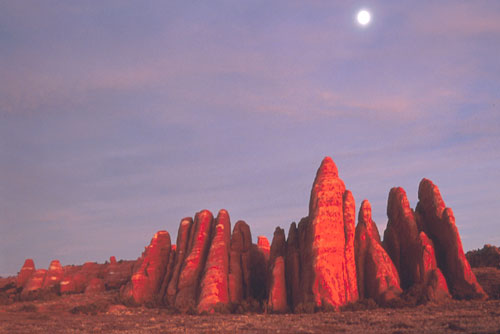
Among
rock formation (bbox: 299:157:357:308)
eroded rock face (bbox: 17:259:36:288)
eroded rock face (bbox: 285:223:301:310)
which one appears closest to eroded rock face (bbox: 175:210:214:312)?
eroded rock face (bbox: 285:223:301:310)

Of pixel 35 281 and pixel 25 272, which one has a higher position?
pixel 25 272

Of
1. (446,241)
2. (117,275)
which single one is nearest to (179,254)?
(117,275)

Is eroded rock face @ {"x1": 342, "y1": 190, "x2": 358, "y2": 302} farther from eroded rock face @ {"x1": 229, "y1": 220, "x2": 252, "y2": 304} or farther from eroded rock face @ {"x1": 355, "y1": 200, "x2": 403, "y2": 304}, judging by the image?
eroded rock face @ {"x1": 229, "y1": 220, "x2": 252, "y2": 304}

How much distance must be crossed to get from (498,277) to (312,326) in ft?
68.2

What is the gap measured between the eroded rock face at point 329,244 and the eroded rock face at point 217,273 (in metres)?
7.45

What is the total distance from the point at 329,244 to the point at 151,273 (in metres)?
17.6

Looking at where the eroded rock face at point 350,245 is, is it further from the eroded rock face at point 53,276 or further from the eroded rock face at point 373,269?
the eroded rock face at point 53,276

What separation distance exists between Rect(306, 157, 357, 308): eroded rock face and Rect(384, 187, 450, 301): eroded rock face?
16.3 ft

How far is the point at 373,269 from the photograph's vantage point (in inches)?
1260

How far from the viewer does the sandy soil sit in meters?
21.6

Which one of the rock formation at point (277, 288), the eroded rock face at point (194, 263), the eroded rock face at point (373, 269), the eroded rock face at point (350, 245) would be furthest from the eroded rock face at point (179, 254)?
the eroded rock face at point (373, 269)

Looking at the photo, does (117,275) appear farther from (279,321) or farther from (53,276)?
(279,321)

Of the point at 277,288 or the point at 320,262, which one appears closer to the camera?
the point at 320,262

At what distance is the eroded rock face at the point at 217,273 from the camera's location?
1305 inches
